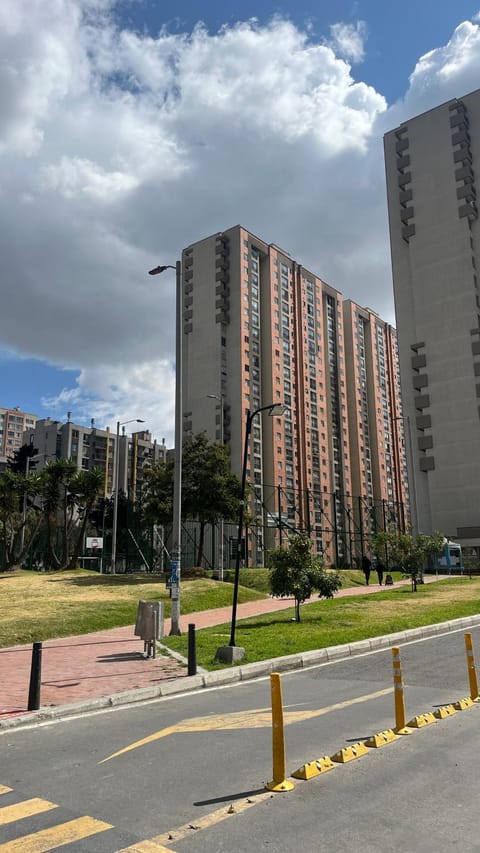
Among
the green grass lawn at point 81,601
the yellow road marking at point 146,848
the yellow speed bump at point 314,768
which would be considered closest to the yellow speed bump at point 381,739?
the yellow speed bump at point 314,768

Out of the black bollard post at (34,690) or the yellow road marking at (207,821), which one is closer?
the yellow road marking at (207,821)

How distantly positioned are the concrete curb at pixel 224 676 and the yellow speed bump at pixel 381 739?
4.64 meters

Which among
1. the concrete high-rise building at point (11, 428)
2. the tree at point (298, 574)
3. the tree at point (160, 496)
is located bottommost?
the tree at point (298, 574)

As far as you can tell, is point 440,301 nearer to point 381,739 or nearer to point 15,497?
point 15,497

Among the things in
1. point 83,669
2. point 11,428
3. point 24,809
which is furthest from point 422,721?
point 11,428

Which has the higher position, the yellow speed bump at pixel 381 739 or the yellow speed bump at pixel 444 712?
the yellow speed bump at pixel 381 739

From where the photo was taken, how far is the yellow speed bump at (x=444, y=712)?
8022mm

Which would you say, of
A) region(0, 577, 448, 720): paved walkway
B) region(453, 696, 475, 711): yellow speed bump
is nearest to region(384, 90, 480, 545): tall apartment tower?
region(0, 577, 448, 720): paved walkway

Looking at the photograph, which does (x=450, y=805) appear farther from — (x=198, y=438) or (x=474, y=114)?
(x=474, y=114)

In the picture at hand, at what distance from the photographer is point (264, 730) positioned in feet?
25.5

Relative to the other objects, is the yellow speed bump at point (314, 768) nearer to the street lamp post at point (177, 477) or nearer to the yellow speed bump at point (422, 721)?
the yellow speed bump at point (422, 721)

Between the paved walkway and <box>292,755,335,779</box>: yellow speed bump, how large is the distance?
5.09 metres

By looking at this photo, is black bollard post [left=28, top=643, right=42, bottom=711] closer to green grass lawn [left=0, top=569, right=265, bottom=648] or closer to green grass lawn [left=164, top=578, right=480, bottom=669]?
green grass lawn [left=164, top=578, right=480, bottom=669]

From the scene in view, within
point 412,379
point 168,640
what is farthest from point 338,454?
point 168,640
